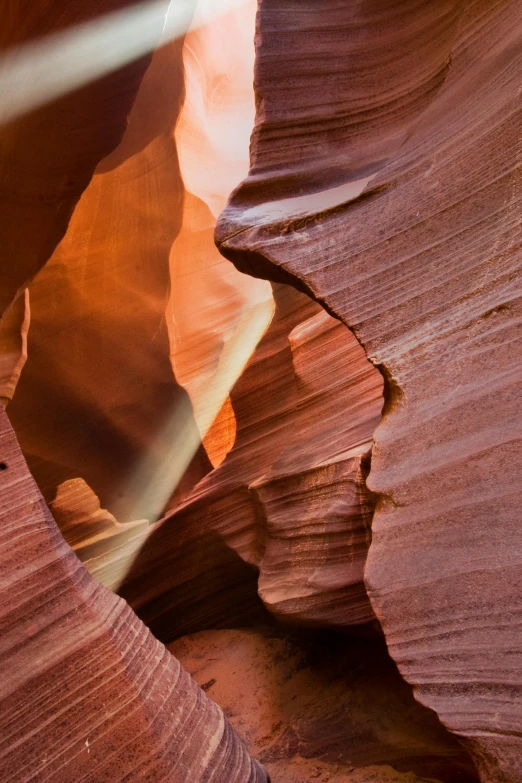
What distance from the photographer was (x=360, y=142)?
12.3 feet

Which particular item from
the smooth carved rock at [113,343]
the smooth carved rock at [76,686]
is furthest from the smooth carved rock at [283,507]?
the smooth carved rock at [113,343]

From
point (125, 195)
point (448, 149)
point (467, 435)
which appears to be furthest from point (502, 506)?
point (125, 195)

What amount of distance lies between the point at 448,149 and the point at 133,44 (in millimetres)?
3988

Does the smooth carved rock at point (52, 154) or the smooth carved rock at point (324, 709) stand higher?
the smooth carved rock at point (52, 154)

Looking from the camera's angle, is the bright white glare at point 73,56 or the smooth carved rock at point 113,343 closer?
the bright white glare at point 73,56

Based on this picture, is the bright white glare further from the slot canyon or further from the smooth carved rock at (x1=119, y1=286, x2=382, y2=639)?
the smooth carved rock at (x1=119, y1=286, x2=382, y2=639)

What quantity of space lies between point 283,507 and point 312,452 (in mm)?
457

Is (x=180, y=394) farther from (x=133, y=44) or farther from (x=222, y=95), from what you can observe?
(x=222, y=95)

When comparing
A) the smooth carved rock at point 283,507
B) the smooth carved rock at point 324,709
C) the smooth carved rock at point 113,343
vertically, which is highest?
the smooth carved rock at point 113,343

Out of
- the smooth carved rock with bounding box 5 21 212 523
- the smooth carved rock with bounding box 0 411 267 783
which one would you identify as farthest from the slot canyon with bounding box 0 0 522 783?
the smooth carved rock with bounding box 5 21 212 523

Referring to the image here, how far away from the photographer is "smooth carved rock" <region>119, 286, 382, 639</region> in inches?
155

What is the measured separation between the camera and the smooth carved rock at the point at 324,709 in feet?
11.1

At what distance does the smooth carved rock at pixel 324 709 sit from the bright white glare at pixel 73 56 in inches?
182

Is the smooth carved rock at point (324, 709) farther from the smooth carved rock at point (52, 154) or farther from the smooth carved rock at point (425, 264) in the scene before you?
the smooth carved rock at point (52, 154)
